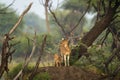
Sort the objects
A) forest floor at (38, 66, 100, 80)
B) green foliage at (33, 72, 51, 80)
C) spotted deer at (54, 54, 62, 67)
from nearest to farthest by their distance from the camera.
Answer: green foliage at (33, 72, 51, 80) < forest floor at (38, 66, 100, 80) < spotted deer at (54, 54, 62, 67)

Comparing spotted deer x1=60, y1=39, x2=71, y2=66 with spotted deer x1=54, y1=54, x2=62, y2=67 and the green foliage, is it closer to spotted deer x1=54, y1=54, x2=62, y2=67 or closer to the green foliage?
spotted deer x1=54, y1=54, x2=62, y2=67

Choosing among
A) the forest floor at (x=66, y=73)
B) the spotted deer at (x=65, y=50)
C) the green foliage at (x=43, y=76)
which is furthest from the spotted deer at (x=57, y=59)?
the green foliage at (x=43, y=76)

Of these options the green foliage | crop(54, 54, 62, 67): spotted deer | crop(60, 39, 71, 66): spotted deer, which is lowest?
the green foliage

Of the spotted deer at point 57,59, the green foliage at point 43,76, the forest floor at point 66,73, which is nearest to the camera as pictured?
the green foliage at point 43,76

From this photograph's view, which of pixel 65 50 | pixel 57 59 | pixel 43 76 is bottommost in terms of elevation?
pixel 43 76

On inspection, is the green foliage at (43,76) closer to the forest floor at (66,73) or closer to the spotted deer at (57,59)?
the forest floor at (66,73)

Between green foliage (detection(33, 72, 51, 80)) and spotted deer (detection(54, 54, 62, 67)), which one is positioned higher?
spotted deer (detection(54, 54, 62, 67))

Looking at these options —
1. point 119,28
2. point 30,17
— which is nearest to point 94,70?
point 119,28

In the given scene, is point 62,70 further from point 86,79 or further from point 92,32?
point 92,32

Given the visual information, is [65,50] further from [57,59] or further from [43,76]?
[43,76]

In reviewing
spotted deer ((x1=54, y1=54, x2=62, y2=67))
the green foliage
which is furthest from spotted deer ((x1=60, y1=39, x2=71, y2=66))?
the green foliage

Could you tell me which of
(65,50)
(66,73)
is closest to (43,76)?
(66,73)

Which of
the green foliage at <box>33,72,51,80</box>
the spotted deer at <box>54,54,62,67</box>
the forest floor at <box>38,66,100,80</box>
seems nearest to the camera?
the green foliage at <box>33,72,51,80</box>

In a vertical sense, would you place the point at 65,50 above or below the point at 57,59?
above
